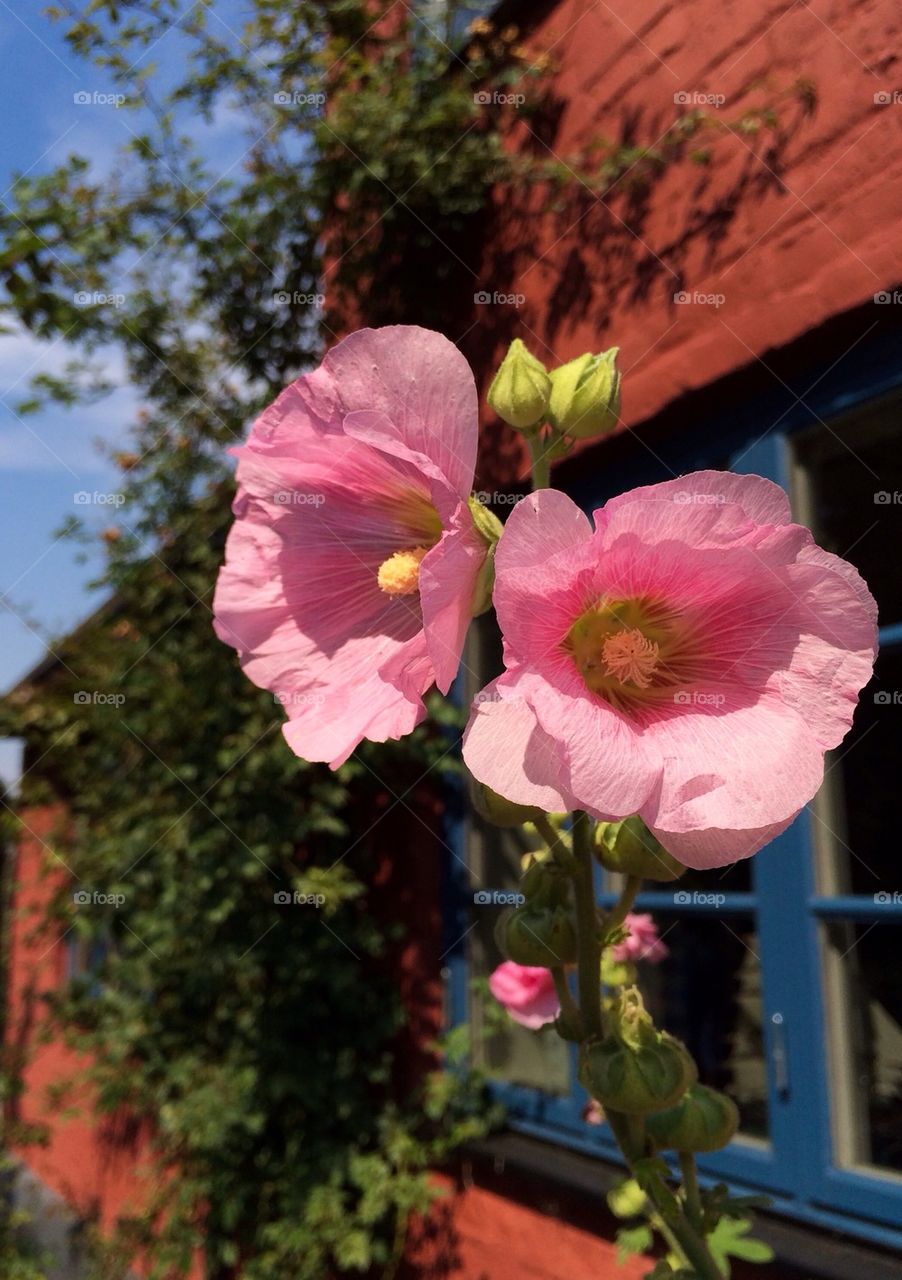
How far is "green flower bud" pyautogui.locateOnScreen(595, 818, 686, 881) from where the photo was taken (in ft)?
2.25

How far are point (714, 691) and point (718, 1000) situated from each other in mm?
1815

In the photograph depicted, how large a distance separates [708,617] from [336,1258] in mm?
2780

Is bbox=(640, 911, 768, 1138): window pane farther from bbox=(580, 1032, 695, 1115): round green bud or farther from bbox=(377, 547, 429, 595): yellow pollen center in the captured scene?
bbox=(377, 547, 429, 595): yellow pollen center

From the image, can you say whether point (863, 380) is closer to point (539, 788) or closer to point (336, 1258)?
point (539, 788)

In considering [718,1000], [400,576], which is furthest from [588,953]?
[718,1000]

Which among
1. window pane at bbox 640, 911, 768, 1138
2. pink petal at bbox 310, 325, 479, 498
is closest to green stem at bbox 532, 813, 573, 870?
pink petal at bbox 310, 325, 479, 498

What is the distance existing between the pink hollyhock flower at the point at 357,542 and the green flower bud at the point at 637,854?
0.19 metres

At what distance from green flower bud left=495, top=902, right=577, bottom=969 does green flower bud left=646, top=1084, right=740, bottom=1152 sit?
0.15 metres

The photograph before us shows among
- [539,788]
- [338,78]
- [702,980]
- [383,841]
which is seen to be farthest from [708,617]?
[338,78]

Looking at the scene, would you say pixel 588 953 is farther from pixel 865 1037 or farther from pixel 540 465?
pixel 865 1037

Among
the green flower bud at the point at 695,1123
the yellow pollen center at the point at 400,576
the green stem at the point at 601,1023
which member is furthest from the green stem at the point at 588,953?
the yellow pollen center at the point at 400,576

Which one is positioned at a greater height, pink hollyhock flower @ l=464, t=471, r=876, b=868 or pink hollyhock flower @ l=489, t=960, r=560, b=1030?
pink hollyhock flower @ l=464, t=471, r=876, b=868

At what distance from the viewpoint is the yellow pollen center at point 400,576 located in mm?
713

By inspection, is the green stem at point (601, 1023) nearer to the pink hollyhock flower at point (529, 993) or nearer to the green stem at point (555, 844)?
the green stem at point (555, 844)
